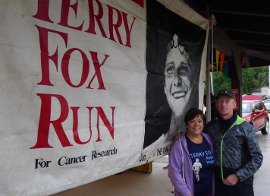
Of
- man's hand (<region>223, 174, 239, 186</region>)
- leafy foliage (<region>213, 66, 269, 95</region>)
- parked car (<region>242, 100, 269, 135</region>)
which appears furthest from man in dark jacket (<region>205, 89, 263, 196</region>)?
leafy foliage (<region>213, 66, 269, 95</region>)

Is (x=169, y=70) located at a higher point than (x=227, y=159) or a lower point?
higher

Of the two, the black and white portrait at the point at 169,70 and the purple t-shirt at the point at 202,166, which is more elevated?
the black and white portrait at the point at 169,70

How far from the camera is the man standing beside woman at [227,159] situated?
2.82 m

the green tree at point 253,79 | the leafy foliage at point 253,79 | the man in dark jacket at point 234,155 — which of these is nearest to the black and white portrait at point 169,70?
the man in dark jacket at point 234,155

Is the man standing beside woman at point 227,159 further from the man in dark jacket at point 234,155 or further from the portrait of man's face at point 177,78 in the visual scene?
the portrait of man's face at point 177,78

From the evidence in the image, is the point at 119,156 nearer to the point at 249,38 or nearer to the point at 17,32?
the point at 17,32

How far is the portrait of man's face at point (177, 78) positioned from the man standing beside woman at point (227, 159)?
50cm

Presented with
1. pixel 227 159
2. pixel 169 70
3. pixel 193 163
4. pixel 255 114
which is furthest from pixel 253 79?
pixel 193 163

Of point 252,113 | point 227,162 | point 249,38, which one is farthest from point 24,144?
point 252,113

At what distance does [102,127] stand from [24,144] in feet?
2.17

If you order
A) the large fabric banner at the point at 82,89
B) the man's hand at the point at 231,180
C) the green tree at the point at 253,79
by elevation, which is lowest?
the man's hand at the point at 231,180

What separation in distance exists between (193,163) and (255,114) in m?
9.96

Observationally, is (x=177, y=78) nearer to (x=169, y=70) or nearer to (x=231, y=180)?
(x=169, y=70)

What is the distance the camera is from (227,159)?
2.89 meters
